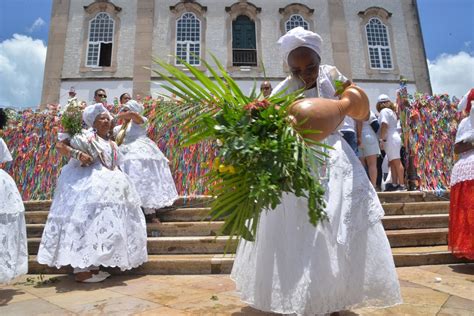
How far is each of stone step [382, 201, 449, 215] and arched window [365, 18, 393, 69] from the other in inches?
592

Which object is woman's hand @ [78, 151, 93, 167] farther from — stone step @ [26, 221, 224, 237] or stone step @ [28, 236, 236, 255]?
stone step @ [26, 221, 224, 237]

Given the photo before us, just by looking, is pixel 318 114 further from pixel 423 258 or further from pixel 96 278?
pixel 423 258

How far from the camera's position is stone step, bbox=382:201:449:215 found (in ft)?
18.7

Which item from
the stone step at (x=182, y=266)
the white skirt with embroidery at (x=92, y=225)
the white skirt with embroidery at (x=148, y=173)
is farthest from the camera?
the white skirt with embroidery at (x=148, y=173)

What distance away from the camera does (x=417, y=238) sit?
4.89m

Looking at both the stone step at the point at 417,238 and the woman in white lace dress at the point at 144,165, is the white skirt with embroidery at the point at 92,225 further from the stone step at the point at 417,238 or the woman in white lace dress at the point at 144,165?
the stone step at the point at 417,238

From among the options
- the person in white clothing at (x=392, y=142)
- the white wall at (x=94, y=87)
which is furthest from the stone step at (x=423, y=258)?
the white wall at (x=94, y=87)

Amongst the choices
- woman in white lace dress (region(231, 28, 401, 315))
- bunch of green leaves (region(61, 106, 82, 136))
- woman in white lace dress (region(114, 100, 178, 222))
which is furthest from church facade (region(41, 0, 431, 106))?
woman in white lace dress (region(231, 28, 401, 315))

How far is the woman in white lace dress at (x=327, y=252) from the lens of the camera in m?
2.04

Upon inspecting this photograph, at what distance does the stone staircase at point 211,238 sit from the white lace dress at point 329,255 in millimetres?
1593

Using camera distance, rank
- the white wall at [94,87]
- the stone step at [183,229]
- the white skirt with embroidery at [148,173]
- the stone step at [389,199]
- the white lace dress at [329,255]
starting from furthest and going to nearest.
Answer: the white wall at [94,87], the stone step at [389,199], the white skirt with embroidery at [148,173], the stone step at [183,229], the white lace dress at [329,255]

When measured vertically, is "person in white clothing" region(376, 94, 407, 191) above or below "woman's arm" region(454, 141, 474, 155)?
above

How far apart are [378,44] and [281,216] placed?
2019cm

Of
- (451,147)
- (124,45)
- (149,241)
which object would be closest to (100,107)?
(149,241)
